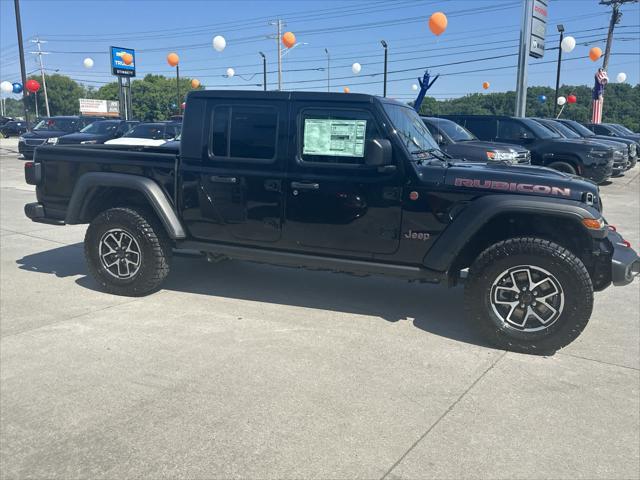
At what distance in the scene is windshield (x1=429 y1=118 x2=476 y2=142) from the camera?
36.9 ft

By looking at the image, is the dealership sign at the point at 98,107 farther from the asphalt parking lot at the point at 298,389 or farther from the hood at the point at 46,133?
the asphalt parking lot at the point at 298,389

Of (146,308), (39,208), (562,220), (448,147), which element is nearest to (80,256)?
(39,208)

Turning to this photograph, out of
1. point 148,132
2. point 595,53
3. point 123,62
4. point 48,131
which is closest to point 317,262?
point 148,132

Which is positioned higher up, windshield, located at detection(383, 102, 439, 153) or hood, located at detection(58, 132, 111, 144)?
windshield, located at detection(383, 102, 439, 153)

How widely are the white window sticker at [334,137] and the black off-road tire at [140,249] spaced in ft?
5.57

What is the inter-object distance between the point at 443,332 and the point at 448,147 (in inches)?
265

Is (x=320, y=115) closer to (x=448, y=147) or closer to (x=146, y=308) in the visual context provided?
(x=146, y=308)

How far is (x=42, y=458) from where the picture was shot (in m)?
2.77

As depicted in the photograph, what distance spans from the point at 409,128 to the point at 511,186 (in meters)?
1.08

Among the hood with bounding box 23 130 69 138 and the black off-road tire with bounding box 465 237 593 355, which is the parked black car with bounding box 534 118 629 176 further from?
the hood with bounding box 23 130 69 138

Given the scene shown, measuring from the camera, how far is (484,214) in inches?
159

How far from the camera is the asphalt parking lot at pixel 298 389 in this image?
2.76 metres

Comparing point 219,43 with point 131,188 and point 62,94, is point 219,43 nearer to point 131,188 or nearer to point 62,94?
point 131,188

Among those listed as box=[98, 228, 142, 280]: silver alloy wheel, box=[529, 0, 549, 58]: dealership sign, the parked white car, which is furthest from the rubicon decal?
box=[529, 0, 549, 58]: dealership sign
